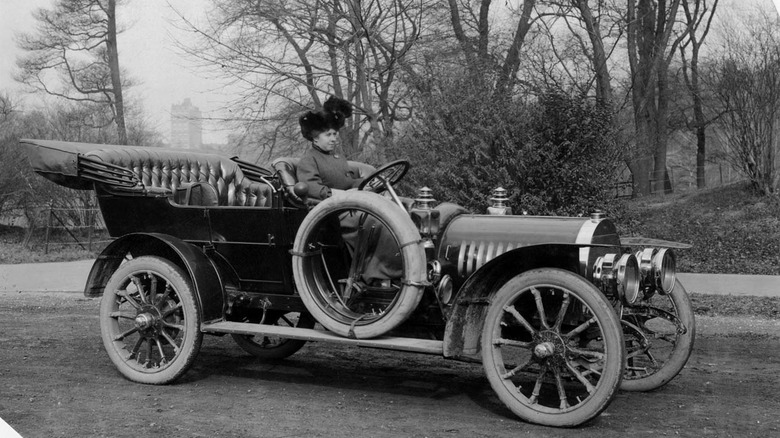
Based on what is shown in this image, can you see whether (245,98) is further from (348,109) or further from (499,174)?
(348,109)

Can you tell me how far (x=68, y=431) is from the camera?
3805mm

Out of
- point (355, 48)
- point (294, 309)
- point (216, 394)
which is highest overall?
point (355, 48)

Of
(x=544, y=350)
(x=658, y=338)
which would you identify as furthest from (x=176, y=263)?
(x=658, y=338)

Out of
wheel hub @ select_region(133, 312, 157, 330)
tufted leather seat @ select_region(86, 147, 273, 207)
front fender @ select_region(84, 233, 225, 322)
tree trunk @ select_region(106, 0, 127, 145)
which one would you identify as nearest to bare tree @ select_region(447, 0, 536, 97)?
tree trunk @ select_region(106, 0, 127, 145)

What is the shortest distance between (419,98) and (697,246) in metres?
3.71

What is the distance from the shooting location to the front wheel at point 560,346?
3.69 m

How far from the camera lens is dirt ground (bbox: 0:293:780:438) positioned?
383 cm

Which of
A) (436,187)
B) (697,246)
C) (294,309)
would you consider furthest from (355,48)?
(294,309)

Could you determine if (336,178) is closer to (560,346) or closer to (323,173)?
(323,173)

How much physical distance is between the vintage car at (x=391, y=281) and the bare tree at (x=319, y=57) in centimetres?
531

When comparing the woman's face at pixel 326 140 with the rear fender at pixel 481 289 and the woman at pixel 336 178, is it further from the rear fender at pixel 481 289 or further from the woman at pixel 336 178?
the rear fender at pixel 481 289

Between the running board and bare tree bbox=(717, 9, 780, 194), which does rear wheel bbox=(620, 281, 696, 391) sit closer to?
the running board

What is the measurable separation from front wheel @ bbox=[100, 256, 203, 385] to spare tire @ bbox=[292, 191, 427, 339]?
2.56ft

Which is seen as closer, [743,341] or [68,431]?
[68,431]
